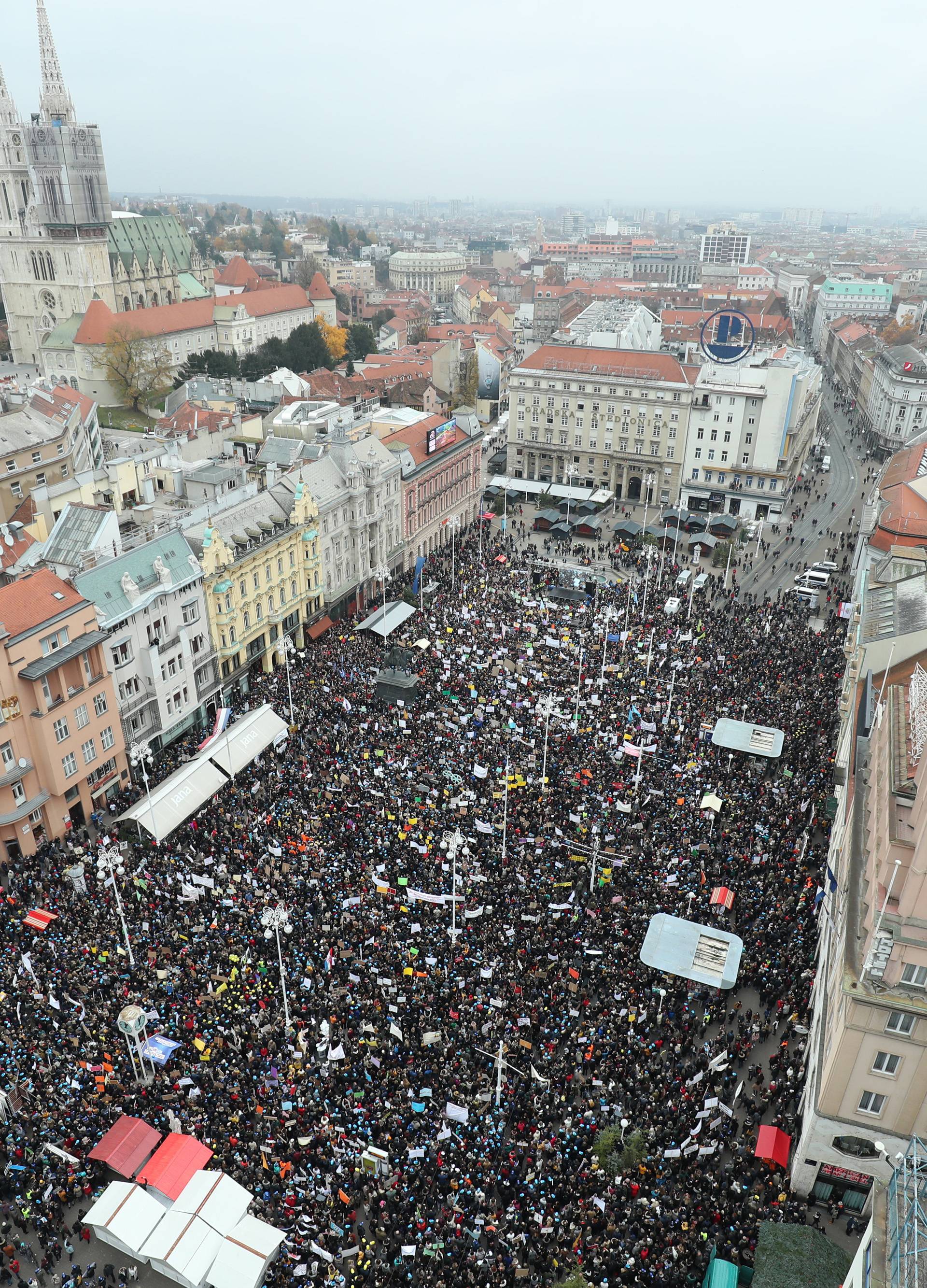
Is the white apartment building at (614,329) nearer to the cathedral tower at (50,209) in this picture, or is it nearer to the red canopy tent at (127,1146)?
the cathedral tower at (50,209)

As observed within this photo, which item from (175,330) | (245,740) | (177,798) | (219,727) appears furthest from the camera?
(175,330)

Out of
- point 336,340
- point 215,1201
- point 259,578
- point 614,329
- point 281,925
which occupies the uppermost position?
point 614,329

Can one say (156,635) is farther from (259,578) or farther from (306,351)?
(306,351)

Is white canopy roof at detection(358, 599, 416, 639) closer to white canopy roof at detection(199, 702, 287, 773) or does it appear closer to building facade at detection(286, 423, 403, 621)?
building facade at detection(286, 423, 403, 621)

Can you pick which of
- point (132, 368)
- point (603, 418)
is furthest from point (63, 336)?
point (603, 418)

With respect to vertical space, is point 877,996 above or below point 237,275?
below

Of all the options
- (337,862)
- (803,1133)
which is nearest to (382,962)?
(337,862)

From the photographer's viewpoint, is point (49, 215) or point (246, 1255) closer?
point (246, 1255)

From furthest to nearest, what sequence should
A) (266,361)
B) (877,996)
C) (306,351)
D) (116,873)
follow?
(306,351), (266,361), (116,873), (877,996)
